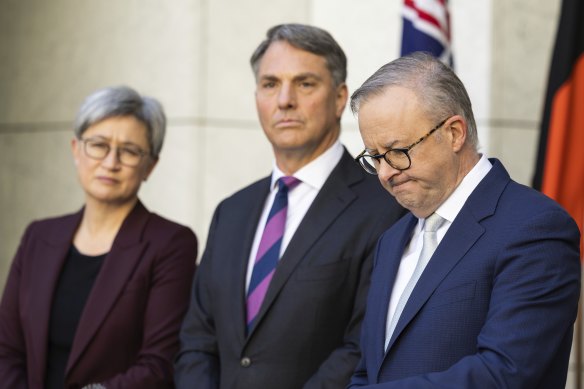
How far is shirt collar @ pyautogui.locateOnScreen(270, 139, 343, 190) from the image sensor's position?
3701 mm

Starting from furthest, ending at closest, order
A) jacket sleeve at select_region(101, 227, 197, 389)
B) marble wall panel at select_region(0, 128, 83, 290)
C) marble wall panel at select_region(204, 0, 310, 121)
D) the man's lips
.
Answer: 1. marble wall panel at select_region(0, 128, 83, 290)
2. marble wall panel at select_region(204, 0, 310, 121)
3. jacket sleeve at select_region(101, 227, 197, 389)
4. the man's lips

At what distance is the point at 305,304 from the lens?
3.38 metres

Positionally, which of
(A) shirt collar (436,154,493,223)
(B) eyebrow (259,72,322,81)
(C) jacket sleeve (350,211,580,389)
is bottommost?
(C) jacket sleeve (350,211,580,389)

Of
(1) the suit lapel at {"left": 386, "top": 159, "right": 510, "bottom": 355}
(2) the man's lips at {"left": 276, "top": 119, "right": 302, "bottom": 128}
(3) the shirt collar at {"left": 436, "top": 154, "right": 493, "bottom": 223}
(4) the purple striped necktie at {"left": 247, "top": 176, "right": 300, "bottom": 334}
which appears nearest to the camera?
(1) the suit lapel at {"left": 386, "top": 159, "right": 510, "bottom": 355}

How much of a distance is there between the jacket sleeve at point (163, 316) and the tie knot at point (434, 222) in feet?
5.00

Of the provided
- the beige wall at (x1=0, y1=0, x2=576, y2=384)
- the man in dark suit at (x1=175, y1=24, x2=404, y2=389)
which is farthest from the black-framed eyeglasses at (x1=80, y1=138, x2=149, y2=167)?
the beige wall at (x1=0, y1=0, x2=576, y2=384)

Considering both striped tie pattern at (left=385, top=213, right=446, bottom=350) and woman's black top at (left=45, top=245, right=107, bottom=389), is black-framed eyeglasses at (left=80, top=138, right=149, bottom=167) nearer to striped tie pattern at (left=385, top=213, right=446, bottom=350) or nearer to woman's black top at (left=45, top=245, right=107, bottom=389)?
woman's black top at (left=45, top=245, right=107, bottom=389)

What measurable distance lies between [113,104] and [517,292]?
Result: 7.45 feet

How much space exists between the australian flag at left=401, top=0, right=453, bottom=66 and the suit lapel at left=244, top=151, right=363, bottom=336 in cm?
167

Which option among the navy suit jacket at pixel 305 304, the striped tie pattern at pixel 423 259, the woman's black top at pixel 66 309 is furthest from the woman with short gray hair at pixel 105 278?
the striped tie pattern at pixel 423 259

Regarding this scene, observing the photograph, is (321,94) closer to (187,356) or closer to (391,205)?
(391,205)

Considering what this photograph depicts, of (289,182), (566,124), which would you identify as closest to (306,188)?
(289,182)

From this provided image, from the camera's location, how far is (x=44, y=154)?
672cm

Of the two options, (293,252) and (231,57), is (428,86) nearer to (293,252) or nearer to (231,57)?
(293,252)
